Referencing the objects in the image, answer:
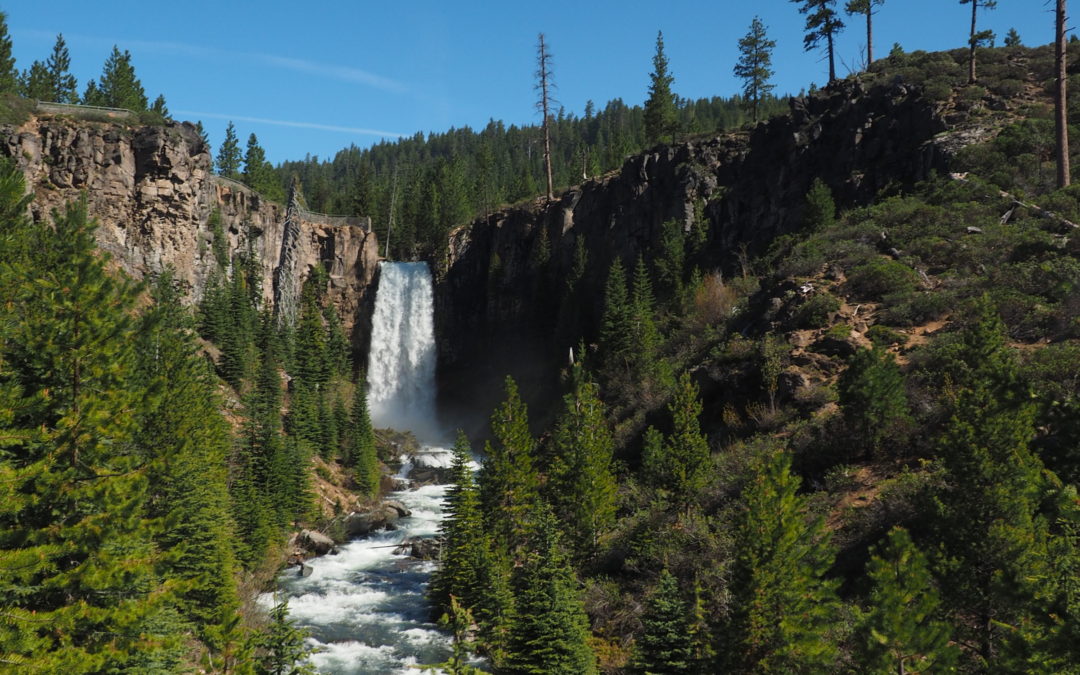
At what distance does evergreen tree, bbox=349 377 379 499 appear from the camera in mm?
52594

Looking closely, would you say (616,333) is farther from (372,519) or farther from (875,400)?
(875,400)

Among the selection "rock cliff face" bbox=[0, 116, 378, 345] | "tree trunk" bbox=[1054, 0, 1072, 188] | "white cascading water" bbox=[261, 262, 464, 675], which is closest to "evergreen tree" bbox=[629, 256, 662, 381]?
"white cascading water" bbox=[261, 262, 464, 675]

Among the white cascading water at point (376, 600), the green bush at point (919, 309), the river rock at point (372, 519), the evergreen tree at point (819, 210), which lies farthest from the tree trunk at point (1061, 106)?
the river rock at point (372, 519)

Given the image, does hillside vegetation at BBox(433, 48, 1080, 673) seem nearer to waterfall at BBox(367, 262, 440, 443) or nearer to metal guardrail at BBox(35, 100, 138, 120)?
waterfall at BBox(367, 262, 440, 443)

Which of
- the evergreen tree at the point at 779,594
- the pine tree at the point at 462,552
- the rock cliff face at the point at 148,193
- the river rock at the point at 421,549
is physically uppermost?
the rock cliff face at the point at 148,193

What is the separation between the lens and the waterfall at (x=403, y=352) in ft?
272

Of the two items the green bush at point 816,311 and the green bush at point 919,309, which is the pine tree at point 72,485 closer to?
the green bush at point 816,311

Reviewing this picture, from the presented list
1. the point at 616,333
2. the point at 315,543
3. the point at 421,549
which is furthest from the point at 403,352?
the point at 421,549

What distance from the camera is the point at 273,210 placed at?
273 ft

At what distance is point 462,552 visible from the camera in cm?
3114

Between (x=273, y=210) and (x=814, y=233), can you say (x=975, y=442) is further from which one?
(x=273, y=210)

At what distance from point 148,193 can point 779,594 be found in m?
68.6

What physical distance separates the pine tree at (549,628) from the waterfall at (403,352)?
62.2m

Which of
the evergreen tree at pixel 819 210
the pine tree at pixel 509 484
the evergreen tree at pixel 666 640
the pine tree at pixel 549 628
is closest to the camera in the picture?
the evergreen tree at pixel 666 640
